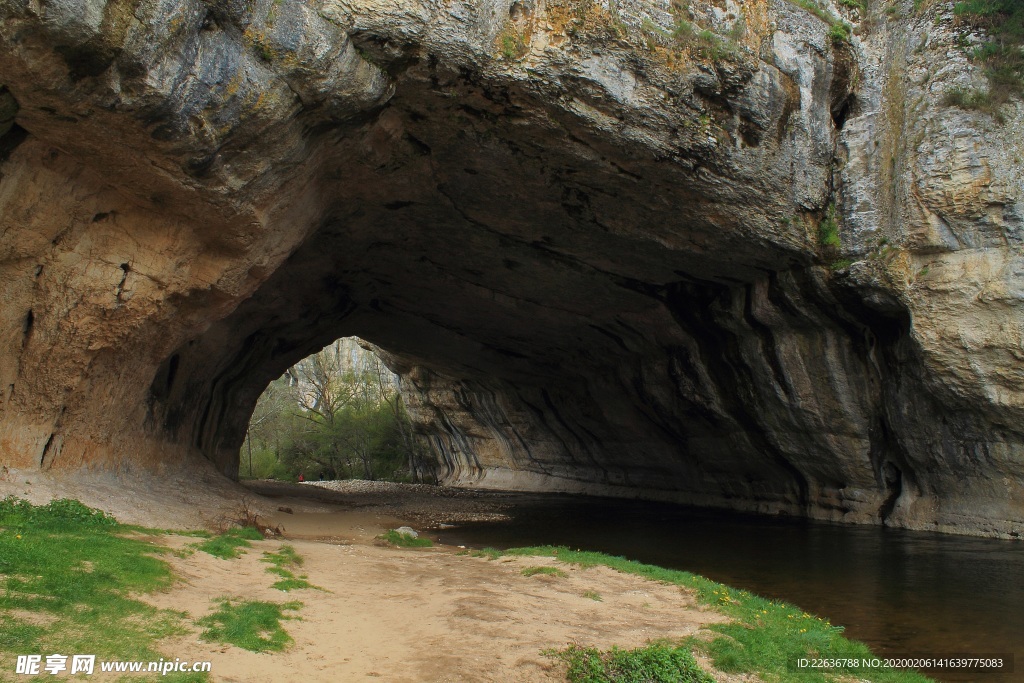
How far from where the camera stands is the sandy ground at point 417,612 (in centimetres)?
568

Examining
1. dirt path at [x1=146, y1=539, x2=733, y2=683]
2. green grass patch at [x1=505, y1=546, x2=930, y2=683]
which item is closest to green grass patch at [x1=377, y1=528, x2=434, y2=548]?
dirt path at [x1=146, y1=539, x2=733, y2=683]

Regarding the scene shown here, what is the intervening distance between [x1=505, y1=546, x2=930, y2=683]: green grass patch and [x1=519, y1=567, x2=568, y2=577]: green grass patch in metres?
1.78

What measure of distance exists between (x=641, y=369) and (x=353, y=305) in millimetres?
9815

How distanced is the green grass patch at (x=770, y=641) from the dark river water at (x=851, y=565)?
2.27 feet

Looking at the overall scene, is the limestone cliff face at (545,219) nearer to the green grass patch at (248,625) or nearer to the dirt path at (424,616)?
the dirt path at (424,616)

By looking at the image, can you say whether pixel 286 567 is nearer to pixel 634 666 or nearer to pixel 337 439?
pixel 634 666

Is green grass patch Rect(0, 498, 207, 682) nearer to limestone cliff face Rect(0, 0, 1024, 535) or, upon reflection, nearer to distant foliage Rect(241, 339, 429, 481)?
limestone cliff face Rect(0, 0, 1024, 535)

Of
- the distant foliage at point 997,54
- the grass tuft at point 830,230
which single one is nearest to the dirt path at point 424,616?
the grass tuft at point 830,230

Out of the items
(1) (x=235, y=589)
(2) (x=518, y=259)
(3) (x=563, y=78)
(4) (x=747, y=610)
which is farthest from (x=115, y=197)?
(4) (x=747, y=610)

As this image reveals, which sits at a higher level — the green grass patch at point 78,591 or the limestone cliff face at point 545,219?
the limestone cliff face at point 545,219

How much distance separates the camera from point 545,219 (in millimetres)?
15797

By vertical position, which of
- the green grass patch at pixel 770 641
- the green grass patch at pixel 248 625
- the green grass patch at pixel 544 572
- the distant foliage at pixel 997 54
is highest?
the distant foliage at pixel 997 54

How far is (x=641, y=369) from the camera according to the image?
2278 cm

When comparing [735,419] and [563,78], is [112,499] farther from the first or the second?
[735,419]
